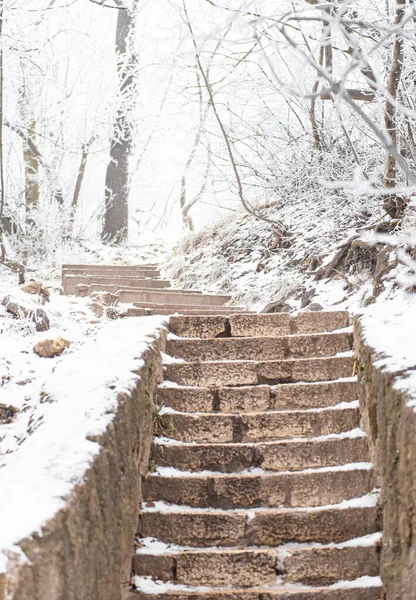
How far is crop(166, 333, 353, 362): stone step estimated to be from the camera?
4910mm

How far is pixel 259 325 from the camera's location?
5.40 metres

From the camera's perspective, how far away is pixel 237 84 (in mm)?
8406

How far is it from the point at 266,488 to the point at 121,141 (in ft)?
39.2

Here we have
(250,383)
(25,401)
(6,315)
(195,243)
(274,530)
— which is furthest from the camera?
(195,243)

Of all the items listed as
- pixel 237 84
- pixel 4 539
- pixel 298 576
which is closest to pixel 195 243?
pixel 237 84

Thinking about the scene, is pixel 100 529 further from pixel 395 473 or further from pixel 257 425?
pixel 257 425

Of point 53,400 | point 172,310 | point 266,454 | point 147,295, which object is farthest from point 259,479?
point 147,295

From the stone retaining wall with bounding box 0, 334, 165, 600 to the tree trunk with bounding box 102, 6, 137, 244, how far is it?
34.2 ft

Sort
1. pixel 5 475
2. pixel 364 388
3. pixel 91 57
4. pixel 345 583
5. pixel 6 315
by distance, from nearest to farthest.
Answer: pixel 5 475 < pixel 345 583 < pixel 364 388 < pixel 6 315 < pixel 91 57

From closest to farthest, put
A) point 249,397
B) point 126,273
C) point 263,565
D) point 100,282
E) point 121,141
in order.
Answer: point 263,565 < point 249,397 < point 100,282 < point 126,273 < point 121,141

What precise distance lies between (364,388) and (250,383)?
37.2 inches

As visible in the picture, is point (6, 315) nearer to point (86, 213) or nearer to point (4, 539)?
point (4, 539)

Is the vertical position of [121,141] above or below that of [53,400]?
above

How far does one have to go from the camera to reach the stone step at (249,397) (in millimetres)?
4387
